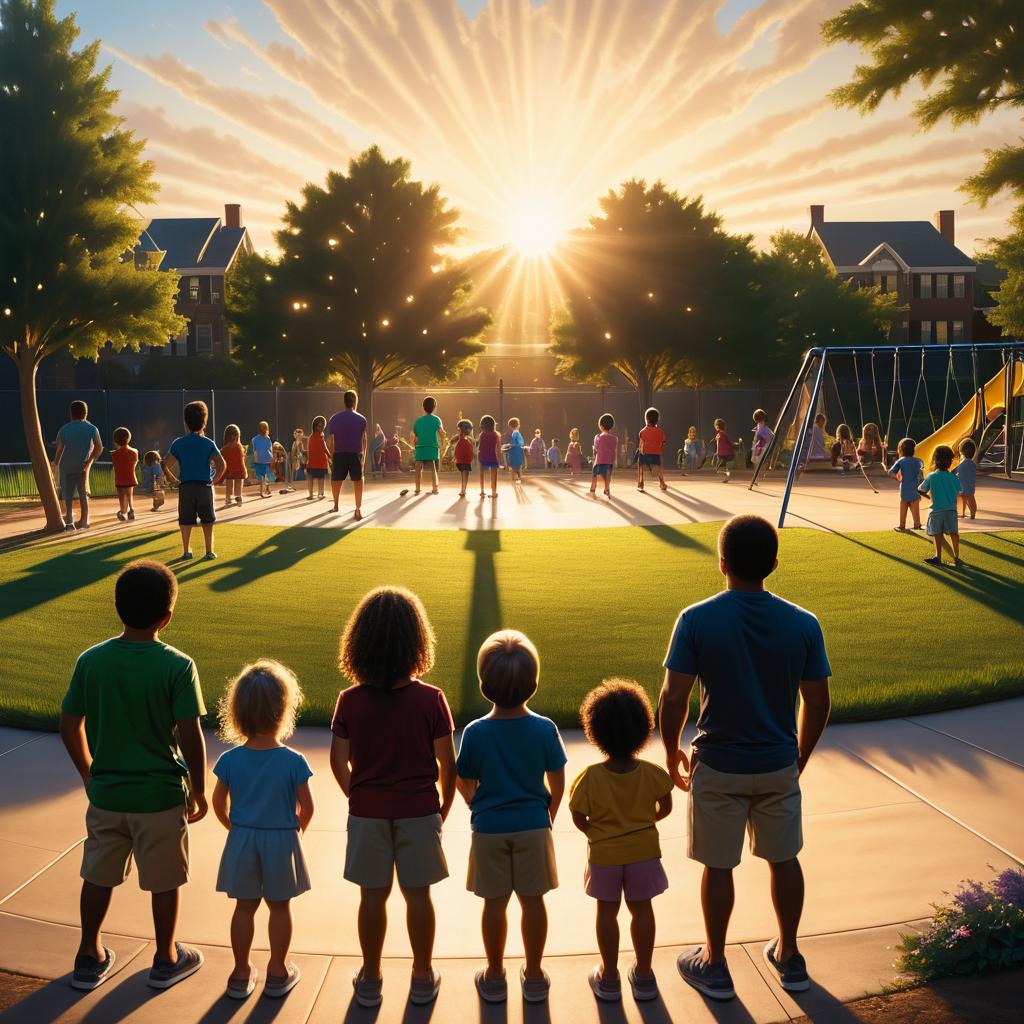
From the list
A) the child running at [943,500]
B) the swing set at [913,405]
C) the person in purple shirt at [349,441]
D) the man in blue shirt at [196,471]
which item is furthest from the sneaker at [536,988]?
the person in purple shirt at [349,441]

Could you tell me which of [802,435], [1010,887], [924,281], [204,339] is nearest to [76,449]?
[802,435]

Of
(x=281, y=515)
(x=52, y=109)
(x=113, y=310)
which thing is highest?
(x=52, y=109)

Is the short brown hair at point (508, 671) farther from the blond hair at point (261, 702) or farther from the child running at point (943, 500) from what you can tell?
the child running at point (943, 500)

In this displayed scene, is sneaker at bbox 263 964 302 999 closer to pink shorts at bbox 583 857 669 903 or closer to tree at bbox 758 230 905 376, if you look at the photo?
pink shorts at bbox 583 857 669 903

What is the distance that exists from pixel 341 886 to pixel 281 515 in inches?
602

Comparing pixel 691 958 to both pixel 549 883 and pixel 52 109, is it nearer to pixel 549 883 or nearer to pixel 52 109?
pixel 549 883

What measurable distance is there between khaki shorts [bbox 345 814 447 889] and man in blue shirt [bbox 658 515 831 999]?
0.92 m

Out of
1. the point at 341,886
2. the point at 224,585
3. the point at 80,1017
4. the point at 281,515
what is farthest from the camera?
the point at 281,515

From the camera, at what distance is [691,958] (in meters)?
4.04

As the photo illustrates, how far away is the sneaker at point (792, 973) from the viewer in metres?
3.89

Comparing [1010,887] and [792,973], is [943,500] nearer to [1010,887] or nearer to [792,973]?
[1010,887]

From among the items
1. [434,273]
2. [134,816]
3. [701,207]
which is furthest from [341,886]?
[701,207]

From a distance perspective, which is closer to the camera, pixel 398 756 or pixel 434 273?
pixel 398 756

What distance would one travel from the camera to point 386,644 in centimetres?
383
